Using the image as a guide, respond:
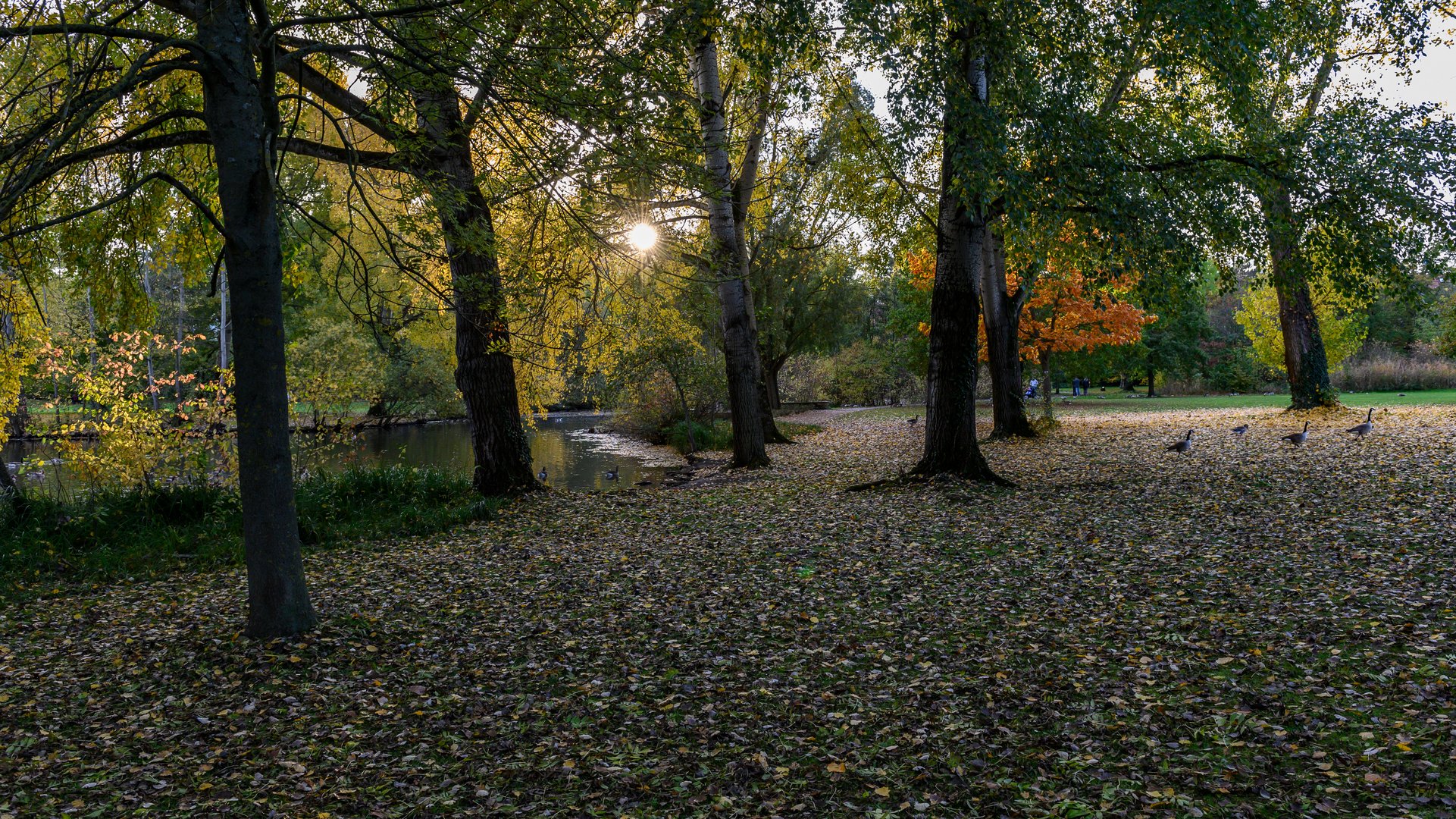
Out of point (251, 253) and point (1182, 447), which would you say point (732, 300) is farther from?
point (251, 253)

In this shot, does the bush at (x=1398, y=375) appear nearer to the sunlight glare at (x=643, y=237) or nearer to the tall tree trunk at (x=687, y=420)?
the tall tree trunk at (x=687, y=420)

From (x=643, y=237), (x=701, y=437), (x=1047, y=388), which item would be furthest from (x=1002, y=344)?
(x=701, y=437)

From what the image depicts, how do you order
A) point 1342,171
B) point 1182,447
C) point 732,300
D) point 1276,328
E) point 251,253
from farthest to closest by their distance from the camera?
point 1276,328 < point 732,300 < point 1182,447 < point 1342,171 < point 251,253

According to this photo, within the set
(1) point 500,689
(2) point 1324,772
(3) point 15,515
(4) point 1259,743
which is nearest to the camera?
(2) point 1324,772

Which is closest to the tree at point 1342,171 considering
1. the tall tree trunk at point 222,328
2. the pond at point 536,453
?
the pond at point 536,453

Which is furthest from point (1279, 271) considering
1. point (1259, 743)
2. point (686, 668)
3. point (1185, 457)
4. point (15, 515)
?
point (15, 515)

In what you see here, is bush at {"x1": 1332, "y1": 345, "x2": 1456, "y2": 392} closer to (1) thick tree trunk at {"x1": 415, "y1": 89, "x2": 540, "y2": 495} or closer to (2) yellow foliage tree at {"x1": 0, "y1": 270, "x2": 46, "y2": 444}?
(1) thick tree trunk at {"x1": 415, "y1": 89, "x2": 540, "y2": 495}

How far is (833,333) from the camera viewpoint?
3428 cm

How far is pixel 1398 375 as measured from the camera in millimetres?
35656

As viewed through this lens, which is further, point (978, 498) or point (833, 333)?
point (833, 333)

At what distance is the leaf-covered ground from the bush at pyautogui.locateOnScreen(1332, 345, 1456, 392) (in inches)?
1321

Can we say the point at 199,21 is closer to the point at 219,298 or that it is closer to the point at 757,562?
the point at 757,562

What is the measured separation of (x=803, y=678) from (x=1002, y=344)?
14.9 meters

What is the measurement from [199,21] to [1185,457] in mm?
14671
